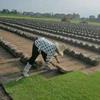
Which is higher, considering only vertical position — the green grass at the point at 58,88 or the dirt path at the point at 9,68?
the green grass at the point at 58,88

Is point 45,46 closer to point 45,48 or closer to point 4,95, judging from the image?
point 45,48

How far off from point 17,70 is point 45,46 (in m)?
1.35

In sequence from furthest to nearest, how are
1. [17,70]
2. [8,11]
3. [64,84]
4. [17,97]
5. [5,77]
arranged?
[8,11] < [17,70] < [5,77] < [64,84] < [17,97]

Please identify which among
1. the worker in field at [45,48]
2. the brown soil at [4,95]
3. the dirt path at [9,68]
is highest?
the worker in field at [45,48]

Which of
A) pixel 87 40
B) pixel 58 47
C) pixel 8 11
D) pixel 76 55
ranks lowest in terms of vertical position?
pixel 8 11

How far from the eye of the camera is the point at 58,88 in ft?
18.0

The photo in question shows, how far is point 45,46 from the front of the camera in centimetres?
640

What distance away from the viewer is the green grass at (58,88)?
510 centimetres

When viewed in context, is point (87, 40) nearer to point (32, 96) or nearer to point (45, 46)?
point (45, 46)

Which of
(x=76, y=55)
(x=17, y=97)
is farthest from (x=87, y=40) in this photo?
(x=17, y=97)

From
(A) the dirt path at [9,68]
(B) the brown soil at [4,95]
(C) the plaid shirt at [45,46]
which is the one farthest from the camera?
(A) the dirt path at [9,68]

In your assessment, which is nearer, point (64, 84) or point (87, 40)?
point (64, 84)

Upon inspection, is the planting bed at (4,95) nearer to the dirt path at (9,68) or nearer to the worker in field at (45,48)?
the dirt path at (9,68)

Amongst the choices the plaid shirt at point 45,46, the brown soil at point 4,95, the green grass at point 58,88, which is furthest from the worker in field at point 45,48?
the brown soil at point 4,95
